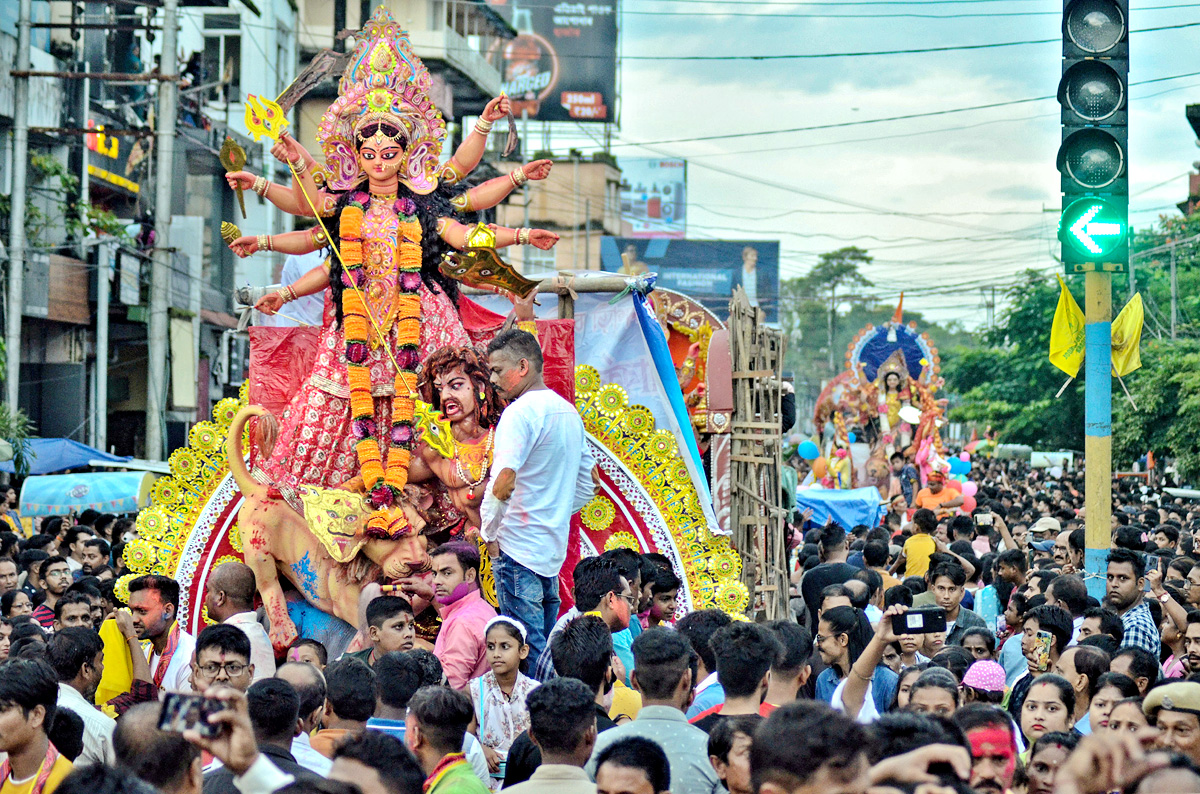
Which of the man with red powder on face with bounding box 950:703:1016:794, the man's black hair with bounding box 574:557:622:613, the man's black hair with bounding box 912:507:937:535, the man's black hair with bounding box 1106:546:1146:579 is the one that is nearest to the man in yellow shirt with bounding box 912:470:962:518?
the man's black hair with bounding box 912:507:937:535

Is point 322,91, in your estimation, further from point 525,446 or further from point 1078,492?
point 525,446

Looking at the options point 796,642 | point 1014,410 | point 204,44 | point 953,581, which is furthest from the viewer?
point 1014,410

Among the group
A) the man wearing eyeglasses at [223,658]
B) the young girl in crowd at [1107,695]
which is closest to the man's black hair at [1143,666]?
the young girl in crowd at [1107,695]

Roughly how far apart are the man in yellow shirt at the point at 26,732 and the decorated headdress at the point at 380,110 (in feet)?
14.3

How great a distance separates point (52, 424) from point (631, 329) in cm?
1546

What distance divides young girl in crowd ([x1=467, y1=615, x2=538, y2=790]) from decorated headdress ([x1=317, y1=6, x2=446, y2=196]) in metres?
3.60

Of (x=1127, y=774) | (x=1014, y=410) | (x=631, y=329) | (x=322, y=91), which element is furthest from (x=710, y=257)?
(x=1127, y=774)

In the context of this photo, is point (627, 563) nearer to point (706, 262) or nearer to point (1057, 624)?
point (1057, 624)

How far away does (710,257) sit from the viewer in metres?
47.9

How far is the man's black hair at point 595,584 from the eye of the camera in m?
6.23

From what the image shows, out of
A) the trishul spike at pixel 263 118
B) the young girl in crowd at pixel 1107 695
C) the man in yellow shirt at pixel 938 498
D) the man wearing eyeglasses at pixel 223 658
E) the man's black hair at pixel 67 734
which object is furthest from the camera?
the man in yellow shirt at pixel 938 498

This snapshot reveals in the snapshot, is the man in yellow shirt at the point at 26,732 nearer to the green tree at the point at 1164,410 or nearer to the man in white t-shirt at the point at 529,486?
the man in white t-shirt at the point at 529,486

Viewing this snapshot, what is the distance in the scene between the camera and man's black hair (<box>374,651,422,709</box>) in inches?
192

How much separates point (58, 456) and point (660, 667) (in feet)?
49.2
